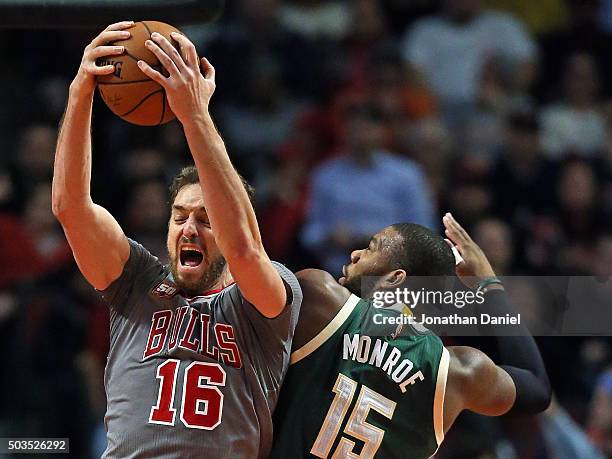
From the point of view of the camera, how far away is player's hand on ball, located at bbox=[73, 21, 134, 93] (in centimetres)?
393

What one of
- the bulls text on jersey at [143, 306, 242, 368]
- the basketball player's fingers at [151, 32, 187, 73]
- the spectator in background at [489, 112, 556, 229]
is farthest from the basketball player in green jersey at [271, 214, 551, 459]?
the spectator in background at [489, 112, 556, 229]

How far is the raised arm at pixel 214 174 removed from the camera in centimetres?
384

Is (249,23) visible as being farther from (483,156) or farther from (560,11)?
(560,11)

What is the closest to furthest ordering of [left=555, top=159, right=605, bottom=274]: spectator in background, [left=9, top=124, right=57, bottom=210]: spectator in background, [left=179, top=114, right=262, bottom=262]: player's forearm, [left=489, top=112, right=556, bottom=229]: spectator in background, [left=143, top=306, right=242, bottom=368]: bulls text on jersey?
[left=179, top=114, right=262, bottom=262]: player's forearm
[left=143, top=306, right=242, bottom=368]: bulls text on jersey
[left=9, top=124, right=57, bottom=210]: spectator in background
[left=489, top=112, right=556, bottom=229]: spectator in background
[left=555, top=159, right=605, bottom=274]: spectator in background

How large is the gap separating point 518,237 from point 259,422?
14.3 ft

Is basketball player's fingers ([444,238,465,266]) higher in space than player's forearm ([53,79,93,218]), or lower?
lower

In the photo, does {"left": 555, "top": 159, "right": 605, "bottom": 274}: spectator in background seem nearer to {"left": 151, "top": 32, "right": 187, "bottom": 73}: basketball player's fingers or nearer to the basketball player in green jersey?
the basketball player in green jersey

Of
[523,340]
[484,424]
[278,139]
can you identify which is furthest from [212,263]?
[278,139]

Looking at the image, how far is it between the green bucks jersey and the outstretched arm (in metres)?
0.08

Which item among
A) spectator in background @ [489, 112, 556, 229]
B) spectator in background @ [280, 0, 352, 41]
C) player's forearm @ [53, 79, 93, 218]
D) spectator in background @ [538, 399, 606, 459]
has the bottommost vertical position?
spectator in background @ [538, 399, 606, 459]

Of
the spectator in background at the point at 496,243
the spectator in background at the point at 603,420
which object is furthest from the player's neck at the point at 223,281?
the spectator in background at the point at 496,243

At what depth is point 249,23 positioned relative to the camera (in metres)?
9.45

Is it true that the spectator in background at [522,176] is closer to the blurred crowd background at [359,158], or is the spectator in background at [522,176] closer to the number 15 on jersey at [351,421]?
the blurred crowd background at [359,158]

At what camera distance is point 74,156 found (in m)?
3.98
